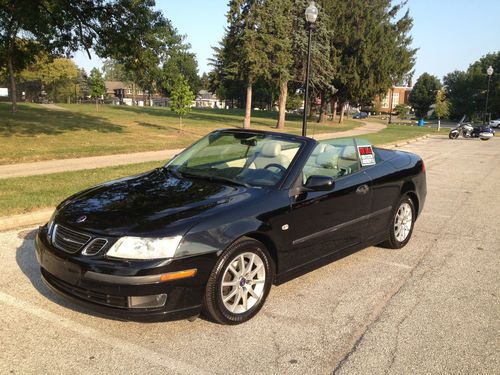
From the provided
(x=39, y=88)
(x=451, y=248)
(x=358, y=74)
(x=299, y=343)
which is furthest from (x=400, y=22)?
(x=39, y=88)

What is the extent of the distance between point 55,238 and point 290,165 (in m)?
2.07

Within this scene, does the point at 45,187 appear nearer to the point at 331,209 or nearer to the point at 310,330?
the point at 331,209

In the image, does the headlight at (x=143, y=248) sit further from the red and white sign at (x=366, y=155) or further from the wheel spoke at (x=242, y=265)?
the red and white sign at (x=366, y=155)

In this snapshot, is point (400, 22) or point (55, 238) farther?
point (400, 22)

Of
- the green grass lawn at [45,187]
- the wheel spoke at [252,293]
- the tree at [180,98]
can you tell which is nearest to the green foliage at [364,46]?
the tree at [180,98]

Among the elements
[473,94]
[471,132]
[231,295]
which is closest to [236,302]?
[231,295]

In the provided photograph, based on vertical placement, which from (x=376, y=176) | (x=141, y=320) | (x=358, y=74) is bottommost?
(x=141, y=320)

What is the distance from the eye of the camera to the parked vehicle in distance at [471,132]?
30609 mm

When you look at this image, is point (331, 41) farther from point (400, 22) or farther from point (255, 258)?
point (255, 258)

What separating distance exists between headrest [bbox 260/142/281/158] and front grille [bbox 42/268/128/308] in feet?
6.58

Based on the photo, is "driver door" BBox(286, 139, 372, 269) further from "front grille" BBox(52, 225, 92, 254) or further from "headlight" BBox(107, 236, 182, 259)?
"front grille" BBox(52, 225, 92, 254)

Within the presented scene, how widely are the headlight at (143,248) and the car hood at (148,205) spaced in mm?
43

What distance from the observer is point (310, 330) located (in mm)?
3488

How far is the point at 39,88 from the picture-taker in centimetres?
9675
